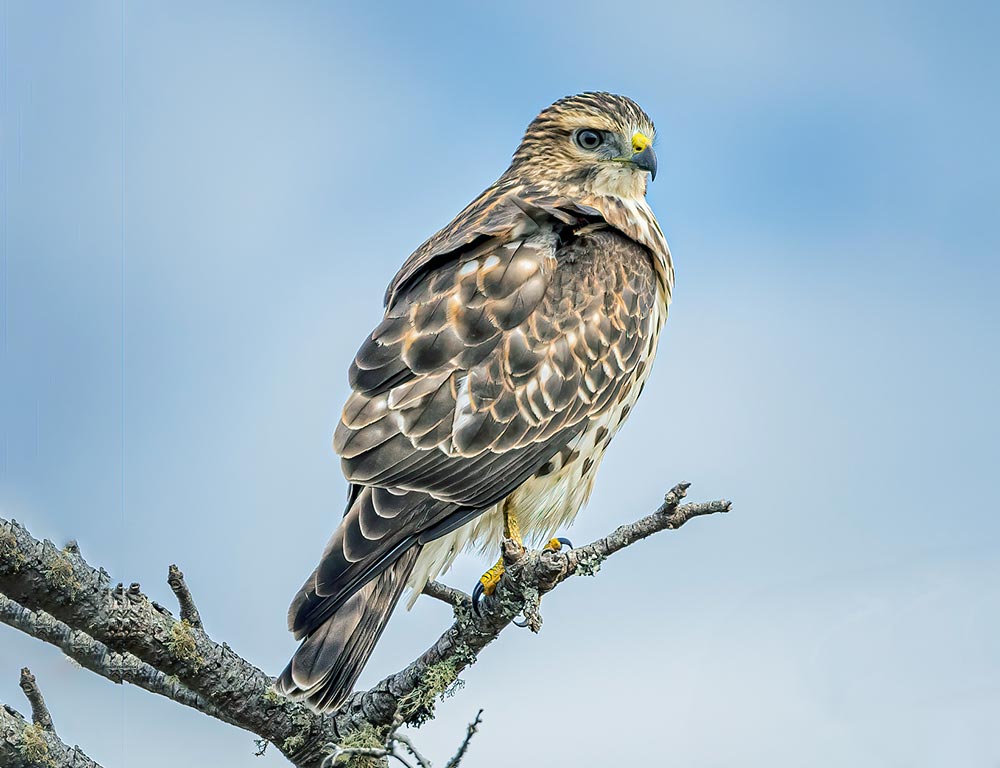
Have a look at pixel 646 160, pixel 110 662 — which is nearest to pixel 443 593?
pixel 110 662

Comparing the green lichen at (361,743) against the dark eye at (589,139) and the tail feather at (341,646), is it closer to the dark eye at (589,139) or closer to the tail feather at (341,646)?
the tail feather at (341,646)

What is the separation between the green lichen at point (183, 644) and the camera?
12.4 ft

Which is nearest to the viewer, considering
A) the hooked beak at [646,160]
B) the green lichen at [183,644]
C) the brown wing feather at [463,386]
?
the green lichen at [183,644]

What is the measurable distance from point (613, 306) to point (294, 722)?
207 centimetres

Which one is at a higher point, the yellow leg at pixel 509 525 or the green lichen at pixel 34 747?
the yellow leg at pixel 509 525

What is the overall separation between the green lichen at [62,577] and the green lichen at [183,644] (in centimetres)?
36

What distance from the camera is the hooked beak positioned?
18.0 ft

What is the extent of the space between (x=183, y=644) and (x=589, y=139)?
313 cm

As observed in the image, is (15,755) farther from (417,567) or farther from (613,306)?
(613,306)

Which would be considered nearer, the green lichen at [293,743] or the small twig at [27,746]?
the small twig at [27,746]

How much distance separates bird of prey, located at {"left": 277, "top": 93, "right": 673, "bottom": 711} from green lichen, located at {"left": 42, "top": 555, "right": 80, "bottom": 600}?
710 mm

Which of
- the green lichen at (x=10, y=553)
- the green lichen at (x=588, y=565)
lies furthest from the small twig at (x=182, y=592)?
the green lichen at (x=588, y=565)

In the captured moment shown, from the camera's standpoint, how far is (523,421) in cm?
450

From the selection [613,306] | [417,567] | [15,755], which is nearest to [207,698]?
[15,755]
